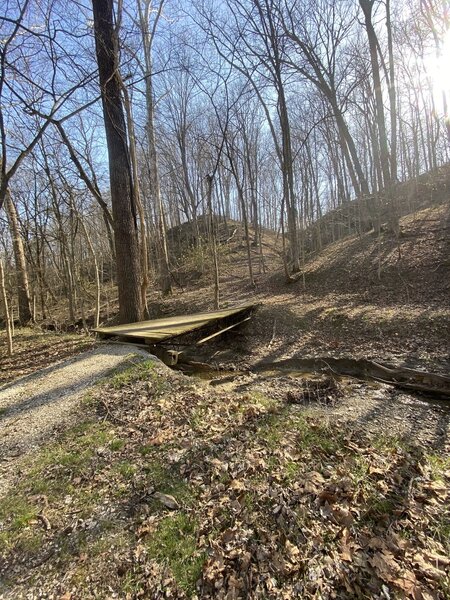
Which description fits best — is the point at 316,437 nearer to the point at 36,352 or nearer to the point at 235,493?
the point at 235,493

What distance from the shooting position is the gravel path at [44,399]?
362cm

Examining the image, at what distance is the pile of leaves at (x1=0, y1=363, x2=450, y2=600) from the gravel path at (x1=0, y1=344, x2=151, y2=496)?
34 centimetres

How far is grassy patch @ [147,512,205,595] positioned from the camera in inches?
83.5

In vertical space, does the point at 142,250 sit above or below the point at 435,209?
below

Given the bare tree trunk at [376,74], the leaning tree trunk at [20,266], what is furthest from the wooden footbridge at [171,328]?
the bare tree trunk at [376,74]

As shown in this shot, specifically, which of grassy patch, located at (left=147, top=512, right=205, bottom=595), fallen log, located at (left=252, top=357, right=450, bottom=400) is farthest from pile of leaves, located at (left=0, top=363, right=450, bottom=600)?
fallen log, located at (left=252, top=357, right=450, bottom=400)

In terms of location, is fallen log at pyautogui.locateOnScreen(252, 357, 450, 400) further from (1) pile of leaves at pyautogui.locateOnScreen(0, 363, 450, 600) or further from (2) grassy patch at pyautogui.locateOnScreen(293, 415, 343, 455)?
(2) grassy patch at pyautogui.locateOnScreen(293, 415, 343, 455)

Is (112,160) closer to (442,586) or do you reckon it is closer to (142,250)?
(142,250)

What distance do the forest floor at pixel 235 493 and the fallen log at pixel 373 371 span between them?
32 cm

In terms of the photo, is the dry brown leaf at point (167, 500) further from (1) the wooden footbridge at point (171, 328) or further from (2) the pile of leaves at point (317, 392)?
(1) the wooden footbridge at point (171, 328)

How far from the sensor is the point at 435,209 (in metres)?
15.3

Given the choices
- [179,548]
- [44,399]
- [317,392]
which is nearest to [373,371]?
[317,392]

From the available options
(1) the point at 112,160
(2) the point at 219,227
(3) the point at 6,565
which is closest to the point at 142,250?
(1) the point at 112,160

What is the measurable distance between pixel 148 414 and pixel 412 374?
4.43 meters
